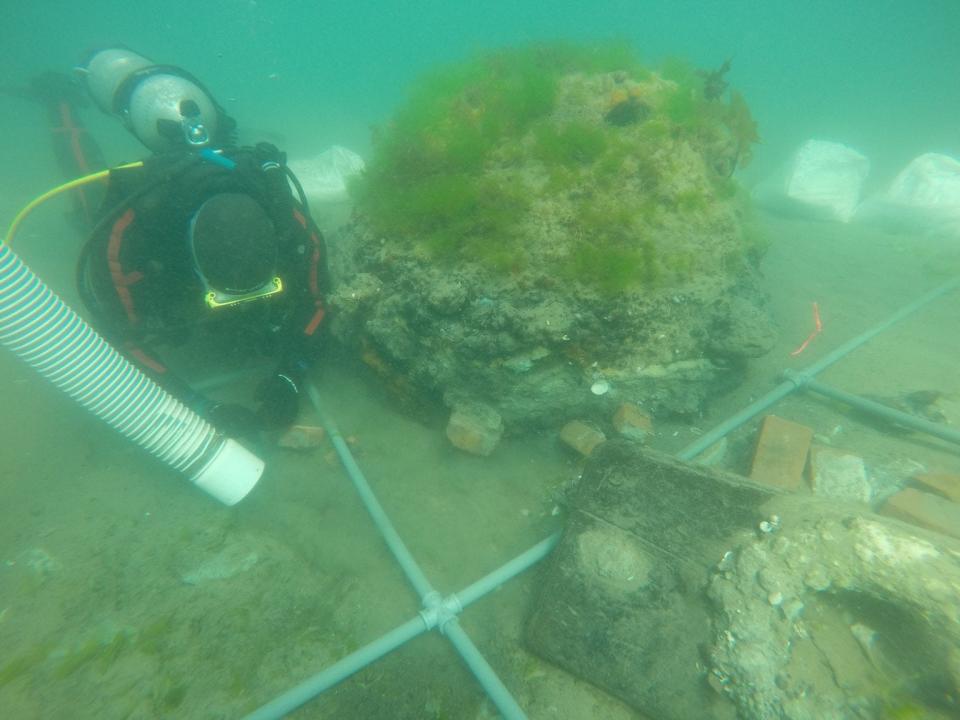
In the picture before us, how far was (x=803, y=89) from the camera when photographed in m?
19.2

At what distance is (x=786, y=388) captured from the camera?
3752 mm

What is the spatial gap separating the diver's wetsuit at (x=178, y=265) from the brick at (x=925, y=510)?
4419mm

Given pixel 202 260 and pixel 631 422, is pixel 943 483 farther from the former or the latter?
pixel 202 260

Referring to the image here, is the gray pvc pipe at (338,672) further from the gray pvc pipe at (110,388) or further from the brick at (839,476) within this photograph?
the brick at (839,476)

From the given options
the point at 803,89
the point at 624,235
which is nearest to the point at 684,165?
the point at 624,235

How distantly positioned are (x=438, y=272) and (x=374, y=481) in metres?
1.69

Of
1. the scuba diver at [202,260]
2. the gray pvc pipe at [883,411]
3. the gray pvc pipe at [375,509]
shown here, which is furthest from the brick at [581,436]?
the scuba diver at [202,260]

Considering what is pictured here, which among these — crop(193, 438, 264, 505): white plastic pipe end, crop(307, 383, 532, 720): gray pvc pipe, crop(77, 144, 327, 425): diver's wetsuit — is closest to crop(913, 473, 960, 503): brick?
crop(307, 383, 532, 720): gray pvc pipe

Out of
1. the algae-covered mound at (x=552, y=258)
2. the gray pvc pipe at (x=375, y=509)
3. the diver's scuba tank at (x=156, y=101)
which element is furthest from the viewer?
the diver's scuba tank at (x=156, y=101)

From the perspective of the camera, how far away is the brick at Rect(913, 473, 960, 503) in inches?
112

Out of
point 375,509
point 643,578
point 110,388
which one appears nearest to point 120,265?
point 110,388

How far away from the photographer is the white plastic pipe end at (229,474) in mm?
3047

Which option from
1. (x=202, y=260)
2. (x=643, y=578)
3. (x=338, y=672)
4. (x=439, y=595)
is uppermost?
(x=202, y=260)

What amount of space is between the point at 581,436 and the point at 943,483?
2.33m
